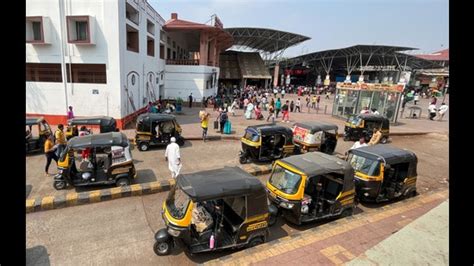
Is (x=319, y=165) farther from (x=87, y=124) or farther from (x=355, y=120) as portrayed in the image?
(x=87, y=124)

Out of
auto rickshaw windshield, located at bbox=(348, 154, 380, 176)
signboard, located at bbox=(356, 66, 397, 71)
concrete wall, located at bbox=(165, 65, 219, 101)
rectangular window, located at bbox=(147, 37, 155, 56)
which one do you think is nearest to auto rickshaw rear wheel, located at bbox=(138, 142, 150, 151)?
auto rickshaw windshield, located at bbox=(348, 154, 380, 176)

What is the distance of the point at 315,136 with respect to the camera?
1194 cm

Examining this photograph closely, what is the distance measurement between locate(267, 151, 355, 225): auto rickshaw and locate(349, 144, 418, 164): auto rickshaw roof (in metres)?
1.70

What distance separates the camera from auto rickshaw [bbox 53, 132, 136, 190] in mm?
8289

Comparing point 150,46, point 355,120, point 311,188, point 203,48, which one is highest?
point 203,48

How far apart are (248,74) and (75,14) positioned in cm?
3761

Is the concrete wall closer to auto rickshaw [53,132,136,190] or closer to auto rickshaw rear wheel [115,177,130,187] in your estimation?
auto rickshaw [53,132,136,190]

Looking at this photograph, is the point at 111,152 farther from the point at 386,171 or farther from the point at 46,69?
the point at 46,69

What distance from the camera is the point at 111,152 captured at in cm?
855

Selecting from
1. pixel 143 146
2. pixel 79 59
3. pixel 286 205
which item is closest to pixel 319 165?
pixel 286 205

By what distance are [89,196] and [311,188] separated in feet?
21.2

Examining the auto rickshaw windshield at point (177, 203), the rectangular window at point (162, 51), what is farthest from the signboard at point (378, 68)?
the auto rickshaw windshield at point (177, 203)

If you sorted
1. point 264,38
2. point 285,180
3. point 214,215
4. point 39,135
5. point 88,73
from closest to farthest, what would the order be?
point 214,215 → point 285,180 → point 39,135 → point 88,73 → point 264,38
